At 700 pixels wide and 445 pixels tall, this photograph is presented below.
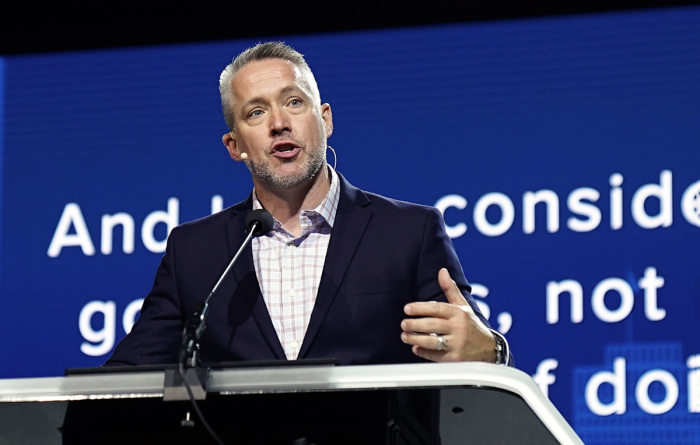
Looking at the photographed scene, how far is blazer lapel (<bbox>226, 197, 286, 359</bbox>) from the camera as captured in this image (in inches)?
82.0

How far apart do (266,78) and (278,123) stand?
0.40 ft

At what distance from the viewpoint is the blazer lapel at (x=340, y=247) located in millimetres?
2074

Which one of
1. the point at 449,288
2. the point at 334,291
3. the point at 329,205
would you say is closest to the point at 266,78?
the point at 329,205

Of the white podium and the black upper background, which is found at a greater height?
the black upper background

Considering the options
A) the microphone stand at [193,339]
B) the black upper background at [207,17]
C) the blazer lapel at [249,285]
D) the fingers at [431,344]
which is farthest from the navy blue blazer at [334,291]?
the black upper background at [207,17]

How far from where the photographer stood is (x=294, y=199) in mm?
2369

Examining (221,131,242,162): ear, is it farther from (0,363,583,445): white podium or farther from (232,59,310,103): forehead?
(0,363,583,445): white podium

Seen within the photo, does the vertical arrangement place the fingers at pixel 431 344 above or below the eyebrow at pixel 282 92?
below

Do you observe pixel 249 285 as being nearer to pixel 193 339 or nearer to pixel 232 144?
pixel 232 144

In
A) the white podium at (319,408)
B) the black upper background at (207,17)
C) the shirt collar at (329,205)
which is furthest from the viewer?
the black upper background at (207,17)

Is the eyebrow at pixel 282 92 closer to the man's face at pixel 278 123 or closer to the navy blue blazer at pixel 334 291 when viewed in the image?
the man's face at pixel 278 123

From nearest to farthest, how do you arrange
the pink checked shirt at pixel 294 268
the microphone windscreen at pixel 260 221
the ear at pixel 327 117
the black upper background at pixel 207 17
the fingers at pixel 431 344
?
the fingers at pixel 431 344 → the microphone windscreen at pixel 260 221 → the pink checked shirt at pixel 294 268 → the ear at pixel 327 117 → the black upper background at pixel 207 17

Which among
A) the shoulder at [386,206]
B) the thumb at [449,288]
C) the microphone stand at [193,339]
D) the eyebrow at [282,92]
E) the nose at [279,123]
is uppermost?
the eyebrow at [282,92]

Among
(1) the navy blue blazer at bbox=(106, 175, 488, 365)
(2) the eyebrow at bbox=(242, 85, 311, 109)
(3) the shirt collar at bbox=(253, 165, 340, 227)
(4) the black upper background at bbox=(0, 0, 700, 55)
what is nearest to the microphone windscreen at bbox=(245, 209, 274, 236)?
(1) the navy blue blazer at bbox=(106, 175, 488, 365)
